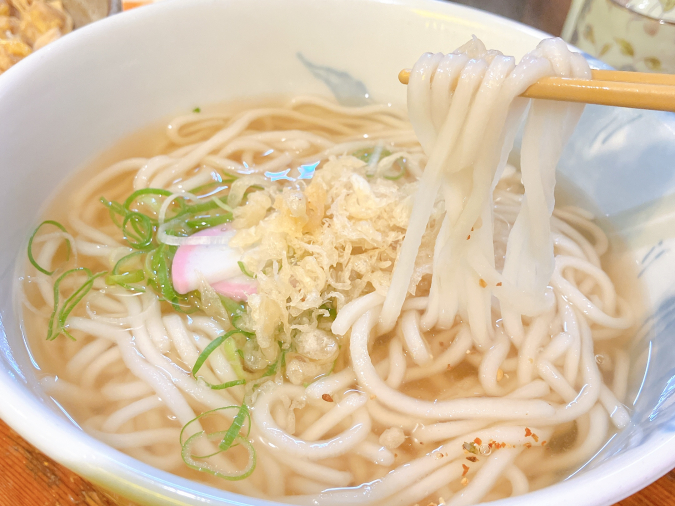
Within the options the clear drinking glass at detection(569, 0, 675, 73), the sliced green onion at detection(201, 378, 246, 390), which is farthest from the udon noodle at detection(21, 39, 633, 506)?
the clear drinking glass at detection(569, 0, 675, 73)

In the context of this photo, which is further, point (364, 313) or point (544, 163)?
point (364, 313)

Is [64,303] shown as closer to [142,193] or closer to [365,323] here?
[142,193]

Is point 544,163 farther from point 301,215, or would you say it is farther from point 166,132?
point 166,132

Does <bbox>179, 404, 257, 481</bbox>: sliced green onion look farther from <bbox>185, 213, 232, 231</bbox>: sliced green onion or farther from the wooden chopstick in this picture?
the wooden chopstick

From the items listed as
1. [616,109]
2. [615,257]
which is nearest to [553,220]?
[615,257]

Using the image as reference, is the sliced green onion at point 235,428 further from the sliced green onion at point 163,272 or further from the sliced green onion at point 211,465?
the sliced green onion at point 163,272

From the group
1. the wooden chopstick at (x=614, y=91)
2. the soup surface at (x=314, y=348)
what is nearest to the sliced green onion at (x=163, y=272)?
the soup surface at (x=314, y=348)
